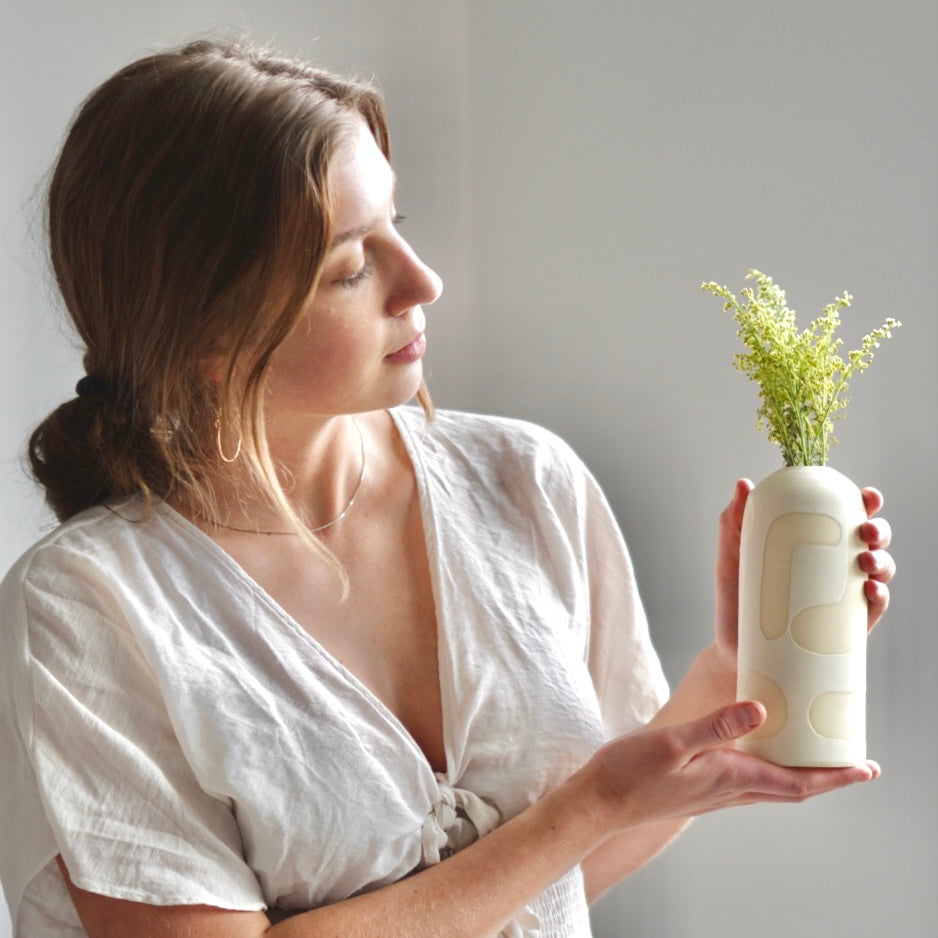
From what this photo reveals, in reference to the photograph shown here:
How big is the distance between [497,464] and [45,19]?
973mm

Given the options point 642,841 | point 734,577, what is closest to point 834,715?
point 734,577

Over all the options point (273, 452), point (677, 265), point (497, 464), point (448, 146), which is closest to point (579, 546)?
point (497, 464)

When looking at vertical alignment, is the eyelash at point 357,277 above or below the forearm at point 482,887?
above

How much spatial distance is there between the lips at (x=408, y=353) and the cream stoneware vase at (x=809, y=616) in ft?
1.14

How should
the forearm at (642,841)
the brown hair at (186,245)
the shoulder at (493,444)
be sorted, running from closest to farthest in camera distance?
the brown hair at (186,245) → the forearm at (642,841) → the shoulder at (493,444)

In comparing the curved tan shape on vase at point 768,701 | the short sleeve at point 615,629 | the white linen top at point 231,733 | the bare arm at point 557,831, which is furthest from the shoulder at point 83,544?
the curved tan shape on vase at point 768,701

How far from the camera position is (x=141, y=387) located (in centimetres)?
123

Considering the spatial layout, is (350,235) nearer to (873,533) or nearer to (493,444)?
(493,444)

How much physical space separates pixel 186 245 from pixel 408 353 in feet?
0.73

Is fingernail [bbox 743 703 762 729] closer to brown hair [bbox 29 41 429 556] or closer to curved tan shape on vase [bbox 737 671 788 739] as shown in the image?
curved tan shape on vase [bbox 737 671 788 739]

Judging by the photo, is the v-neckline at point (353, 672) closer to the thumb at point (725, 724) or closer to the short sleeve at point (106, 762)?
the short sleeve at point (106, 762)

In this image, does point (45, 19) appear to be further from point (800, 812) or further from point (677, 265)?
point (800, 812)

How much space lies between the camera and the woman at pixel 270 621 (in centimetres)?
110

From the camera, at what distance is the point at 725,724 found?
102 centimetres
